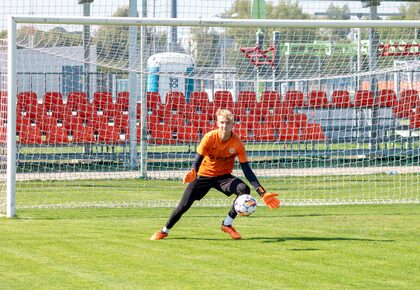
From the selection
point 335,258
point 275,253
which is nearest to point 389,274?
point 335,258

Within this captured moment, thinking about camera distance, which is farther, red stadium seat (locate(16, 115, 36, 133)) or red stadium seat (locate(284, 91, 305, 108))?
red stadium seat (locate(284, 91, 305, 108))

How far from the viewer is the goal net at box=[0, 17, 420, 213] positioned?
20156 millimetres

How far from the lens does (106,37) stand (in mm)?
20344

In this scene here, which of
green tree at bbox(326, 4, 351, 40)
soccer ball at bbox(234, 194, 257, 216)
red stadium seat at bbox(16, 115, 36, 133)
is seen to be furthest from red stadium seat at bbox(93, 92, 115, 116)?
soccer ball at bbox(234, 194, 257, 216)

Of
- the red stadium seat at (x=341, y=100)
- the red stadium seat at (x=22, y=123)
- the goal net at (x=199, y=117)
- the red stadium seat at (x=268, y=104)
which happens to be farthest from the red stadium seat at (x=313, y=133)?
the red stadium seat at (x=22, y=123)

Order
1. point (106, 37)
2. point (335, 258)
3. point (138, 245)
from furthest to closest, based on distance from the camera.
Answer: point (106, 37) → point (138, 245) → point (335, 258)

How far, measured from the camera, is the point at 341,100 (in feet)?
83.1

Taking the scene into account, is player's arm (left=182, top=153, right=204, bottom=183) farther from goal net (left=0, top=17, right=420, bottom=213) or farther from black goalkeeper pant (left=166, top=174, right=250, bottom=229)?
goal net (left=0, top=17, right=420, bottom=213)

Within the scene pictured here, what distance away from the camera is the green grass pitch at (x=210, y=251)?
8.97 metres

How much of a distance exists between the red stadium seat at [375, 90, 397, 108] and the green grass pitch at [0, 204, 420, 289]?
10.2m

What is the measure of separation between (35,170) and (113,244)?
11.8 m

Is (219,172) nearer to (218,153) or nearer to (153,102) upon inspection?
(218,153)

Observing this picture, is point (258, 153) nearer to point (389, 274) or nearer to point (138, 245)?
point (138, 245)

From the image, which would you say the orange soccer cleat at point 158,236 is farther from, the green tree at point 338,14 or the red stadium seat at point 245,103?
the red stadium seat at point 245,103
